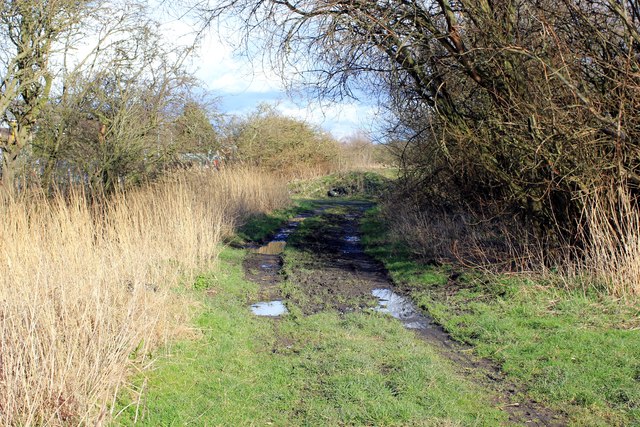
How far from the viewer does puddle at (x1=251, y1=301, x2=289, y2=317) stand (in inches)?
317

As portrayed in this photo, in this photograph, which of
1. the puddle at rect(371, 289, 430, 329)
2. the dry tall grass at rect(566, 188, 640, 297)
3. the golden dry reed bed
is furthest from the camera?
the puddle at rect(371, 289, 430, 329)

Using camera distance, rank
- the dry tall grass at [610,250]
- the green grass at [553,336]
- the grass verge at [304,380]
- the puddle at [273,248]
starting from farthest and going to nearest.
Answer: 1. the puddle at [273,248]
2. the dry tall grass at [610,250]
3. the green grass at [553,336]
4. the grass verge at [304,380]

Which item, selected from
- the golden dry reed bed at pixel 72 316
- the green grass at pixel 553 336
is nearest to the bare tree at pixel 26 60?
the golden dry reed bed at pixel 72 316

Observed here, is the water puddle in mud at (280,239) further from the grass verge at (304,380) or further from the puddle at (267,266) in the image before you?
the grass verge at (304,380)

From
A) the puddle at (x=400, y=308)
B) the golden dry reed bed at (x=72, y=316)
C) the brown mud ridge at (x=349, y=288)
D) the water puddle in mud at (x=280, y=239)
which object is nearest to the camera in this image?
the golden dry reed bed at (x=72, y=316)

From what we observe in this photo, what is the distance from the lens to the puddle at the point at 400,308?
7.58 metres

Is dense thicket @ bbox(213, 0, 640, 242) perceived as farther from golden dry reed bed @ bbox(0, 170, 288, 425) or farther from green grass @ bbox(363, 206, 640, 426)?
golden dry reed bed @ bbox(0, 170, 288, 425)

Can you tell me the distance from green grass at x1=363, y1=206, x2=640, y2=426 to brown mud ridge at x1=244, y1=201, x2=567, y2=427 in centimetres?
18

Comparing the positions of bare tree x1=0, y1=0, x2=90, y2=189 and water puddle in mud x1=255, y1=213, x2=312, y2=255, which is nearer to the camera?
bare tree x1=0, y1=0, x2=90, y2=189

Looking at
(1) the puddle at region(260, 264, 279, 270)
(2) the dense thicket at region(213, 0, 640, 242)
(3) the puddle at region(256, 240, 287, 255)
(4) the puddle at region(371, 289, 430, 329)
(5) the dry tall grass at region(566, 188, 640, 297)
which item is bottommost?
(4) the puddle at region(371, 289, 430, 329)

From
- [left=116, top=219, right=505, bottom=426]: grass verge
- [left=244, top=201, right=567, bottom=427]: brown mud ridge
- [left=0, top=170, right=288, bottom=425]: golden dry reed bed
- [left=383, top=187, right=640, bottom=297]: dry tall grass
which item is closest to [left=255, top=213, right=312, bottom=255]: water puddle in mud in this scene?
[left=244, top=201, right=567, bottom=427]: brown mud ridge

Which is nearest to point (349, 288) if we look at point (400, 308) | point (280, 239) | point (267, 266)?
point (400, 308)

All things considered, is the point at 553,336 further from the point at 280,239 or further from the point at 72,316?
the point at 280,239

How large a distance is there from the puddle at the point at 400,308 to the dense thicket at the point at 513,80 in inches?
87.5
